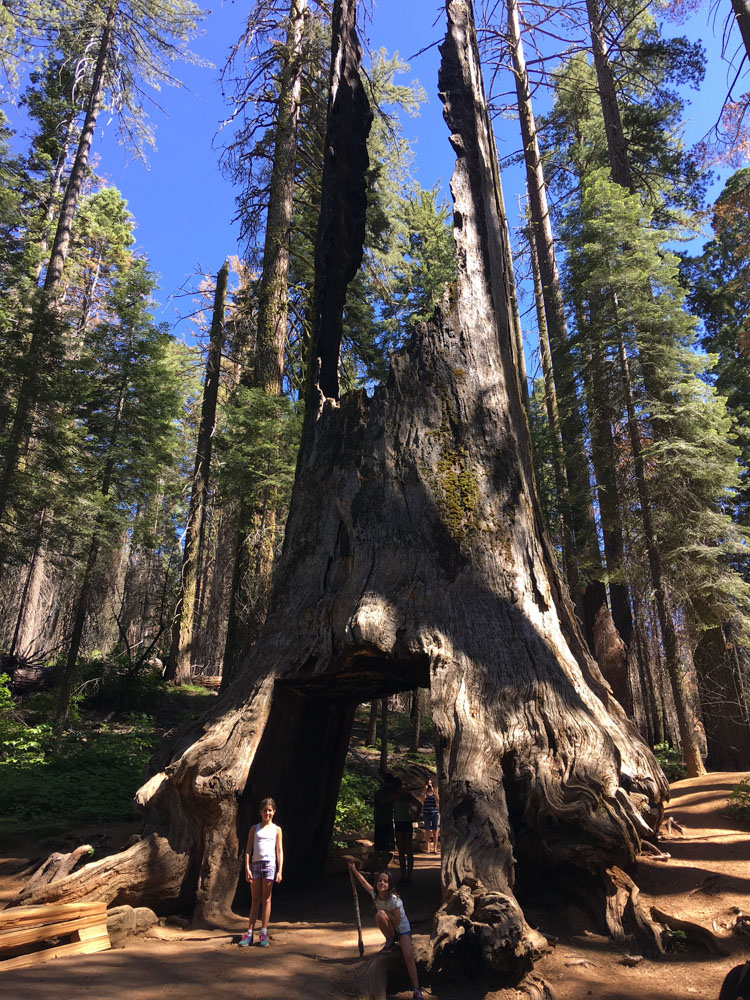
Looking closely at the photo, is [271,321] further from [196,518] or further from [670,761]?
[670,761]

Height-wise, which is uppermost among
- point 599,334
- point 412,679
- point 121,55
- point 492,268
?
point 121,55

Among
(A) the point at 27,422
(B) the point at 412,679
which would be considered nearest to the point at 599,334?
(B) the point at 412,679

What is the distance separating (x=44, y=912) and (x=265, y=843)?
1.70 m

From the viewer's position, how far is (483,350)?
320 inches

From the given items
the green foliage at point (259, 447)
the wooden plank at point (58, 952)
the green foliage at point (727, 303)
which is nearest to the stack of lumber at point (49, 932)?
the wooden plank at point (58, 952)

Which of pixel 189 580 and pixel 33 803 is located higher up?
pixel 189 580

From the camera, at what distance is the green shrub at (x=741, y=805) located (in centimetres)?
809

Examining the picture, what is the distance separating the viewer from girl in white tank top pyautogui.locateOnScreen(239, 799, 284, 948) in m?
5.22

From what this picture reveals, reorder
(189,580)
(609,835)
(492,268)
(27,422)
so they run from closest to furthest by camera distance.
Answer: (609,835)
(492,268)
(27,422)
(189,580)

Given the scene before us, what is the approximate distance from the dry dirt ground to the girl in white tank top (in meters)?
0.15

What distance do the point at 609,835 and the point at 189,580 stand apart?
49.3ft

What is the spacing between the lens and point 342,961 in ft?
15.6

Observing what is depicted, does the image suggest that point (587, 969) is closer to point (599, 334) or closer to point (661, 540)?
point (661, 540)

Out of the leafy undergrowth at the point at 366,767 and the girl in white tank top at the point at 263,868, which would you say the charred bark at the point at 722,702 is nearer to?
the leafy undergrowth at the point at 366,767
